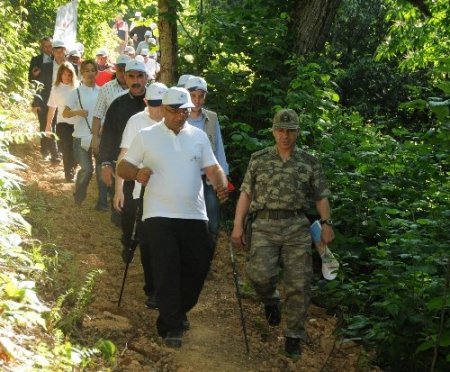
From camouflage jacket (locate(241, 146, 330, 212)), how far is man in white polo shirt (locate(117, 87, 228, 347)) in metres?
0.63

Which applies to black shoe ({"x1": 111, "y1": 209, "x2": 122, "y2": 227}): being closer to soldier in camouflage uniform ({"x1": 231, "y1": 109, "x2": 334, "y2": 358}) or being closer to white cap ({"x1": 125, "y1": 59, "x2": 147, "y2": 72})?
white cap ({"x1": 125, "y1": 59, "x2": 147, "y2": 72})

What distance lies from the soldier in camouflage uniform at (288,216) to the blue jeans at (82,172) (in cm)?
414

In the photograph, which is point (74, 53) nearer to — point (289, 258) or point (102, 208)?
point (102, 208)

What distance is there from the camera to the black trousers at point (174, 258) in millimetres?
6160

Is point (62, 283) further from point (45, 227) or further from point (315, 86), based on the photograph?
point (315, 86)

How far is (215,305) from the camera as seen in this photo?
778cm

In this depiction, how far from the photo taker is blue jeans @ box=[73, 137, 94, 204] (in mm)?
10336

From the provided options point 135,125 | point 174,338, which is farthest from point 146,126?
point 174,338

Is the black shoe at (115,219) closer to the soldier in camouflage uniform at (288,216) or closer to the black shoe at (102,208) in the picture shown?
the black shoe at (102,208)

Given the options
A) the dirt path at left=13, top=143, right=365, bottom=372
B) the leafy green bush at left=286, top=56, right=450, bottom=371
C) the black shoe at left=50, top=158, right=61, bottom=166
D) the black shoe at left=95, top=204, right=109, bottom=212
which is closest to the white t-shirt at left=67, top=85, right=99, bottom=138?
the black shoe at left=95, top=204, right=109, bottom=212

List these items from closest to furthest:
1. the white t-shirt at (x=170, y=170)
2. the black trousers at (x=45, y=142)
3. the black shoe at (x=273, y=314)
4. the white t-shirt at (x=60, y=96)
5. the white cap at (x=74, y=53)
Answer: the white t-shirt at (x=170, y=170) < the black shoe at (x=273, y=314) < the white t-shirt at (x=60, y=96) < the black trousers at (x=45, y=142) < the white cap at (x=74, y=53)

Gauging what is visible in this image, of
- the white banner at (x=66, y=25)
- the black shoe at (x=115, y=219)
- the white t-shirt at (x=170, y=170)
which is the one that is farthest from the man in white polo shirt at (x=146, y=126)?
the white banner at (x=66, y=25)

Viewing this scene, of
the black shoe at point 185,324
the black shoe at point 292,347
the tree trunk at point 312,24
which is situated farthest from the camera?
the tree trunk at point 312,24

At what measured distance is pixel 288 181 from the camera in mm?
6582
